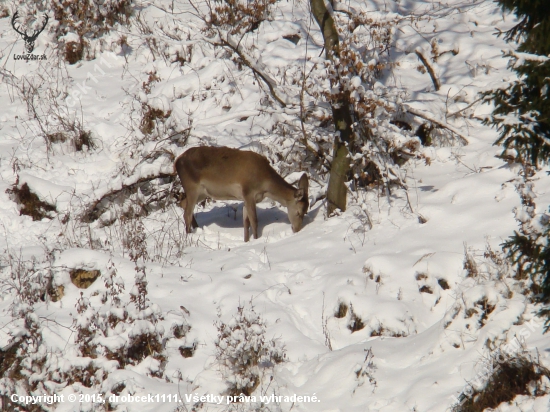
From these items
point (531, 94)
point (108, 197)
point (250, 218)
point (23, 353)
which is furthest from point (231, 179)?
point (531, 94)

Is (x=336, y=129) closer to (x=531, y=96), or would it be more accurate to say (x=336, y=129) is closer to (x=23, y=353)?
(x=23, y=353)

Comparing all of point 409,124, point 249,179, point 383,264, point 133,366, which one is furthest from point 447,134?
point 133,366

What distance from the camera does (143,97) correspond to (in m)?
12.8

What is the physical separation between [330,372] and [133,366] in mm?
2015

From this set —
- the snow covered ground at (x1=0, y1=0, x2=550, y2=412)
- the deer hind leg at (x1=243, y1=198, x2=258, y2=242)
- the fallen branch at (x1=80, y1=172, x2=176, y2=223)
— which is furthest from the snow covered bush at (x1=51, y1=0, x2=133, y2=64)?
the deer hind leg at (x1=243, y1=198, x2=258, y2=242)

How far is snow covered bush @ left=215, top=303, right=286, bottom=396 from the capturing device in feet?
19.9

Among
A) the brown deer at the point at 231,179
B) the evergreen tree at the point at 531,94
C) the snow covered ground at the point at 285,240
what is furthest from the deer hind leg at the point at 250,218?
the evergreen tree at the point at 531,94

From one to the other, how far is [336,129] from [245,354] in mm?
4289

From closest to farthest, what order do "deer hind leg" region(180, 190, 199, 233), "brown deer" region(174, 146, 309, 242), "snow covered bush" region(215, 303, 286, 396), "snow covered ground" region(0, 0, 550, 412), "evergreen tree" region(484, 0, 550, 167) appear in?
"evergreen tree" region(484, 0, 550, 167) < "snow covered ground" region(0, 0, 550, 412) < "snow covered bush" region(215, 303, 286, 396) < "brown deer" region(174, 146, 309, 242) < "deer hind leg" region(180, 190, 199, 233)

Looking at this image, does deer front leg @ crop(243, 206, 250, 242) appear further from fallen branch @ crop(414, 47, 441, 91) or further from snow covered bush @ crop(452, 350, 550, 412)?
snow covered bush @ crop(452, 350, 550, 412)

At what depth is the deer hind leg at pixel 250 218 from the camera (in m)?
10.1

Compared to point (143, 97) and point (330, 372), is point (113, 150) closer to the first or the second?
point (143, 97)

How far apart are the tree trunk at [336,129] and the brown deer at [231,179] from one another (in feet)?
2.12

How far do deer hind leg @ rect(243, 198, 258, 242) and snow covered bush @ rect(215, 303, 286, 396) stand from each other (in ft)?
11.5
